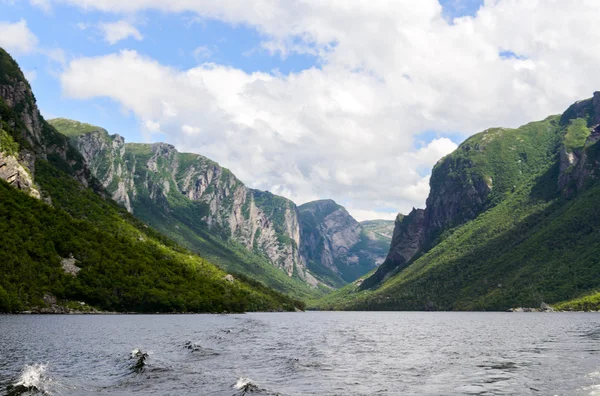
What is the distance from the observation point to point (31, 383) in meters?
41.8

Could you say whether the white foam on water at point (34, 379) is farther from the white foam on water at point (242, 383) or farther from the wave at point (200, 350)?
the wave at point (200, 350)

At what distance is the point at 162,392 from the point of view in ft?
145

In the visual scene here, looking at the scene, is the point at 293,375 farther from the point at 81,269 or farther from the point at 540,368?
the point at 81,269

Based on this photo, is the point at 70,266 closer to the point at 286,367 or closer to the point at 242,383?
the point at 286,367

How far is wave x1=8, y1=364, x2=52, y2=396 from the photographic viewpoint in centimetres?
4010

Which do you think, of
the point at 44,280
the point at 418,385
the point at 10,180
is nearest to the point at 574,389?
the point at 418,385

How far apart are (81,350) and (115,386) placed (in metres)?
29.5

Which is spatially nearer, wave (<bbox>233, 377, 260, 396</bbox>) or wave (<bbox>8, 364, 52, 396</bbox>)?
wave (<bbox>8, 364, 52, 396</bbox>)

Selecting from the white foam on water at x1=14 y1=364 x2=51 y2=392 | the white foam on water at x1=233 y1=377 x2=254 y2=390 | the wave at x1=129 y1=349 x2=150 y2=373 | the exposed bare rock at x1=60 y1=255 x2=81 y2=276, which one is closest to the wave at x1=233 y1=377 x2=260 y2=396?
the white foam on water at x1=233 y1=377 x2=254 y2=390

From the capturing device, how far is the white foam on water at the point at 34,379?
4141 centimetres

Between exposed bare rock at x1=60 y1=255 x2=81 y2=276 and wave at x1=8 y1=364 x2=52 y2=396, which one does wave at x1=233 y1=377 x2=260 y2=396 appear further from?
exposed bare rock at x1=60 y1=255 x2=81 y2=276

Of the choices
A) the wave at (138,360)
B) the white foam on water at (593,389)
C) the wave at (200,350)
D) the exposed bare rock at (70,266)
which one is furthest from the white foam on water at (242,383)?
the exposed bare rock at (70,266)

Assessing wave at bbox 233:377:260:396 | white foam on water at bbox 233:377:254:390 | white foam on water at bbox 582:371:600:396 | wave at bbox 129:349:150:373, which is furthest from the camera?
wave at bbox 129:349:150:373

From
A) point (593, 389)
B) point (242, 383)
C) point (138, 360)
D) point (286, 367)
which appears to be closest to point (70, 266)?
point (138, 360)
